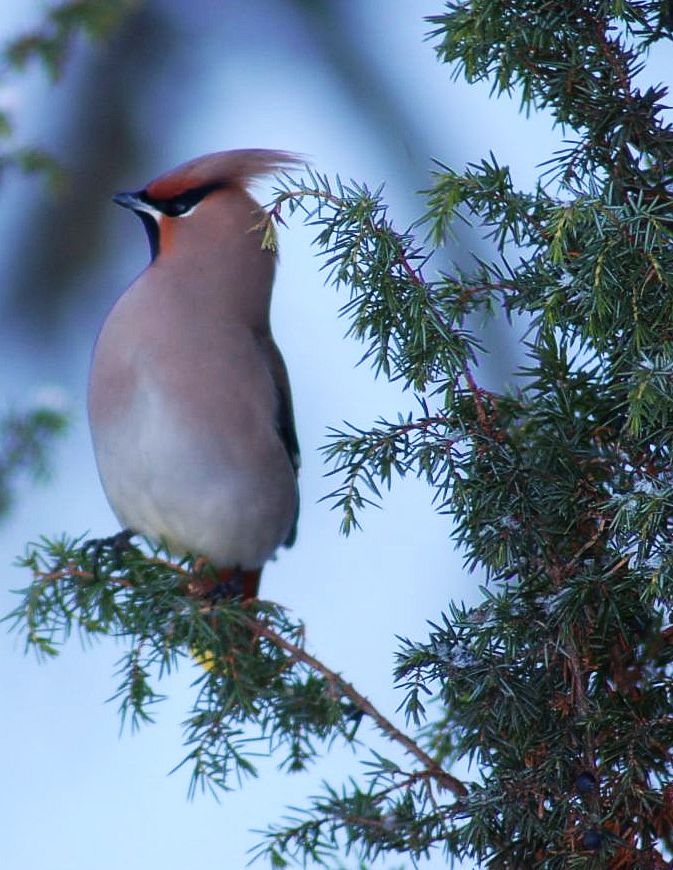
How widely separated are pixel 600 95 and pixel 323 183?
311 millimetres

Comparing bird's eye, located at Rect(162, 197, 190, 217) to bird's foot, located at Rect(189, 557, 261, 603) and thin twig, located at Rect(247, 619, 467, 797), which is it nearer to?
bird's foot, located at Rect(189, 557, 261, 603)

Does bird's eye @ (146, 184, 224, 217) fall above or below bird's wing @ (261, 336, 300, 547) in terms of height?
above

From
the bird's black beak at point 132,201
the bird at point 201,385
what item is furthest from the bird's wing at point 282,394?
the bird's black beak at point 132,201

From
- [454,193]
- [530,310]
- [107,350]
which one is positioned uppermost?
[107,350]

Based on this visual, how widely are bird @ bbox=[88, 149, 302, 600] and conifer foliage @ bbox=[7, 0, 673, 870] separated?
0.81 m

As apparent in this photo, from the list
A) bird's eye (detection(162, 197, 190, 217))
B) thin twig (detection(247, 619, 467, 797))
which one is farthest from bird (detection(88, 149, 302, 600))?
thin twig (detection(247, 619, 467, 797))

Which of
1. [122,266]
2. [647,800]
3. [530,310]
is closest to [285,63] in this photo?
[122,266]

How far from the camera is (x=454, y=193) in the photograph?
5.05 ft

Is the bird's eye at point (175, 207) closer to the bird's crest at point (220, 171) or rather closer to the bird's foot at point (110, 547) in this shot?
the bird's crest at point (220, 171)

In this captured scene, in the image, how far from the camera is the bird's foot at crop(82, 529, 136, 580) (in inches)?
76.4

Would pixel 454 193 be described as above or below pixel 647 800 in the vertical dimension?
above

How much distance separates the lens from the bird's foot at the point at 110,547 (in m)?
1.94

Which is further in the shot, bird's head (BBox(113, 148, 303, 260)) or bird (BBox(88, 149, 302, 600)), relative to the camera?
bird's head (BBox(113, 148, 303, 260))

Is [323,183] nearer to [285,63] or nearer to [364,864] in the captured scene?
[364,864]
